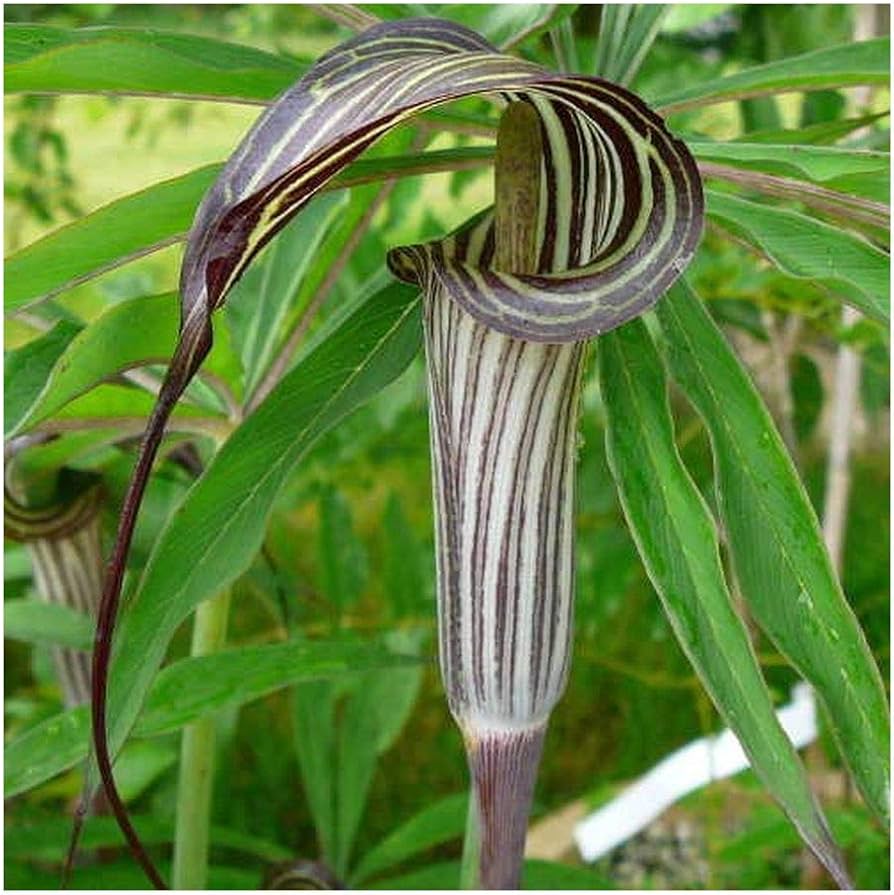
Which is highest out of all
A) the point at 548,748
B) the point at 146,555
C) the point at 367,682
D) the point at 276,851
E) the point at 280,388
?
the point at 280,388

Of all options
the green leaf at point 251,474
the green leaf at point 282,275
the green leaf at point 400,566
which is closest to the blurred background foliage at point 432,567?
the green leaf at point 400,566

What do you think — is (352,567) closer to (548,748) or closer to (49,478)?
(49,478)

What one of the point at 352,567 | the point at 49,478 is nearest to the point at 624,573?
the point at 352,567

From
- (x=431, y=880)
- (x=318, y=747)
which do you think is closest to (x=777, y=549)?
(x=431, y=880)

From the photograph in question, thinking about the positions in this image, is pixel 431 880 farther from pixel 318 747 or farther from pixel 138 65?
pixel 138 65

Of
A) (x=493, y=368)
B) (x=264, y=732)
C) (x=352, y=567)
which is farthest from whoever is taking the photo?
(x=264, y=732)

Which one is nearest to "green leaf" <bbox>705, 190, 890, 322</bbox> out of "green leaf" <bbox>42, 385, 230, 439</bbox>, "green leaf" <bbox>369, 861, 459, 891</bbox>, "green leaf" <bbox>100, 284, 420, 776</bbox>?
"green leaf" <bbox>100, 284, 420, 776</bbox>

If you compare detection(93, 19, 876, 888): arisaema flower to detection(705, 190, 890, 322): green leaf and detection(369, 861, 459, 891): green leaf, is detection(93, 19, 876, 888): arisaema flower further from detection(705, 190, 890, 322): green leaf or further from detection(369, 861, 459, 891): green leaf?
detection(369, 861, 459, 891): green leaf
